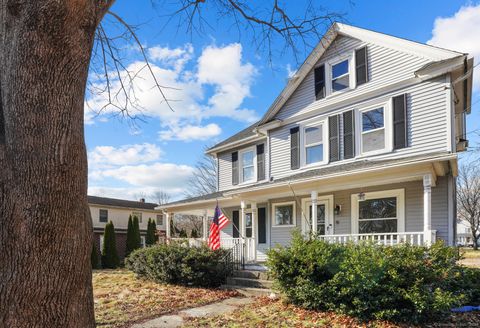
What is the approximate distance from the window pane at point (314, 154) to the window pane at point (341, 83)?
6.54 feet

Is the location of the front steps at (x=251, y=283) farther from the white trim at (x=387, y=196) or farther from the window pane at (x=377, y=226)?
the window pane at (x=377, y=226)

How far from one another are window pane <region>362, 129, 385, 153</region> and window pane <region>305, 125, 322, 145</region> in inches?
65.7

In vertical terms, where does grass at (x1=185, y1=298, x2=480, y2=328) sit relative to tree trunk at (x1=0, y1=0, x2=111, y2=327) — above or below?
below

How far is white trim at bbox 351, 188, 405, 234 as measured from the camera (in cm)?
988

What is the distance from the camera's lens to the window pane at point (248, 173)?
49.0 feet

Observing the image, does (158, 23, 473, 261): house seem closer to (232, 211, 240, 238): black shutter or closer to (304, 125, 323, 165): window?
(304, 125, 323, 165): window

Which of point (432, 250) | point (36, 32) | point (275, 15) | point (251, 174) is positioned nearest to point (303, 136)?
point (251, 174)

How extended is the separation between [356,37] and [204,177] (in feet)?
85.7

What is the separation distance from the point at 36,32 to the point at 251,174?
12526mm

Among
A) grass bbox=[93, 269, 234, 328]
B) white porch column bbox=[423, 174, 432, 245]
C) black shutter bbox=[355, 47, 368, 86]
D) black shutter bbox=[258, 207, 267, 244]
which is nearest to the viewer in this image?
grass bbox=[93, 269, 234, 328]

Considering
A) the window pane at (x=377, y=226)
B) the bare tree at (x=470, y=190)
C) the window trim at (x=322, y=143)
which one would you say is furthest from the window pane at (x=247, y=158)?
the bare tree at (x=470, y=190)

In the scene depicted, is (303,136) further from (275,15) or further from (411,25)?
(275,15)

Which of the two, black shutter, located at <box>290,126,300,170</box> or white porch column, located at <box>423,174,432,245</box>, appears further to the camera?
black shutter, located at <box>290,126,300,170</box>

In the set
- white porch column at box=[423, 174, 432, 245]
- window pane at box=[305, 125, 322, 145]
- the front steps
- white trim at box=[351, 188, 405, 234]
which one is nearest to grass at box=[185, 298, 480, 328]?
the front steps
